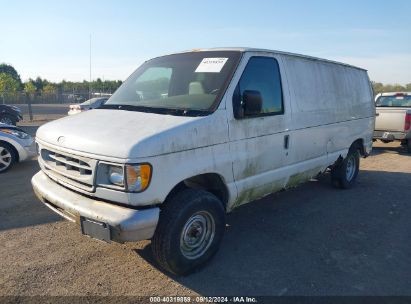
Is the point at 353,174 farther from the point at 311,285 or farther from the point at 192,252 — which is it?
the point at 192,252

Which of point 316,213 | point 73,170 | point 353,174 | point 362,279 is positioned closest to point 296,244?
point 362,279

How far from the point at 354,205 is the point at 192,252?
11.0 ft

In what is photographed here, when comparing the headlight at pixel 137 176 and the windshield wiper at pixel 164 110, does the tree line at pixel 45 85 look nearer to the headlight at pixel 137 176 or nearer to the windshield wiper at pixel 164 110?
the windshield wiper at pixel 164 110

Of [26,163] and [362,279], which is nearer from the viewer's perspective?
[362,279]

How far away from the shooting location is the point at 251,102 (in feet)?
12.5

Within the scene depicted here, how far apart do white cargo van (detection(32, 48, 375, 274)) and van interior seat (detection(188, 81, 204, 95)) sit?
0.01m

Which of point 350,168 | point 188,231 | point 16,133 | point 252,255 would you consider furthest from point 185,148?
point 16,133

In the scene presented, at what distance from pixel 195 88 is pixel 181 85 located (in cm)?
23

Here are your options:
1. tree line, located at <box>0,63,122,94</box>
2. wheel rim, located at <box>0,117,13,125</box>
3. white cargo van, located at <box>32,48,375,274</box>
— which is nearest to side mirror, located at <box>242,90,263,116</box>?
white cargo van, located at <box>32,48,375,274</box>

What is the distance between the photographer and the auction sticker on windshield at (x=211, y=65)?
159 inches

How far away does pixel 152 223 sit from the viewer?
122 inches

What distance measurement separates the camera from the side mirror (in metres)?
3.80

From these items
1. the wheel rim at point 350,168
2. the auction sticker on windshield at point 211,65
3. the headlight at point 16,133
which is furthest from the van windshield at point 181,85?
the headlight at point 16,133

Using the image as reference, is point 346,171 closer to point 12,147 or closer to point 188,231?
point 188,231
